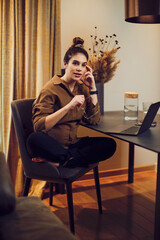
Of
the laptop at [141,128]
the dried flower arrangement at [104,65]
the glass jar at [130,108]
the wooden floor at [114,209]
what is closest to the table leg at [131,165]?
the wooden floor at [114,209]

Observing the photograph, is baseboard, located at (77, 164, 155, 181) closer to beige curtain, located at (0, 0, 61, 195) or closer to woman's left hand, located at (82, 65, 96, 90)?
beige curtain, located at (0, 0, 61, 195)

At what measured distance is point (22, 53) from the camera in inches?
109

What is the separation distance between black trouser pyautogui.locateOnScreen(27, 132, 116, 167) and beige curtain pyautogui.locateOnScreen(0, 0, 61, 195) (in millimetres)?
741

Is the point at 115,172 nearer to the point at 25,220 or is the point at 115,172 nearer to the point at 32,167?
the point at 32,167

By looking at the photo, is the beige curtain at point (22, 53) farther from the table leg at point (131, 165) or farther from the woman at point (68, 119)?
the table leg at point (131, 165)

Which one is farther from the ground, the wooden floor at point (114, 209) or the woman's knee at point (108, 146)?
the woman's knee at point (108, 146)

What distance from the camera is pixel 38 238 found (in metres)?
0.99

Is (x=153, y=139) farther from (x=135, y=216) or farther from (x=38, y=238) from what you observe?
(x=38, y=238)

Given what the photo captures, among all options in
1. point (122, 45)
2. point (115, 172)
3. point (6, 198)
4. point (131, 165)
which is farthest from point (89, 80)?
point (6, 198)

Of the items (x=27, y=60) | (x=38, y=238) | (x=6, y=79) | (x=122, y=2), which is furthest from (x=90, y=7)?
(x=38, y=238)

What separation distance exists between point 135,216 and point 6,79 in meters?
1.45

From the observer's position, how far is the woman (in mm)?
2086

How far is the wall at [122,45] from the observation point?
120 inches

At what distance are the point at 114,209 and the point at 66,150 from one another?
2.63 feet
